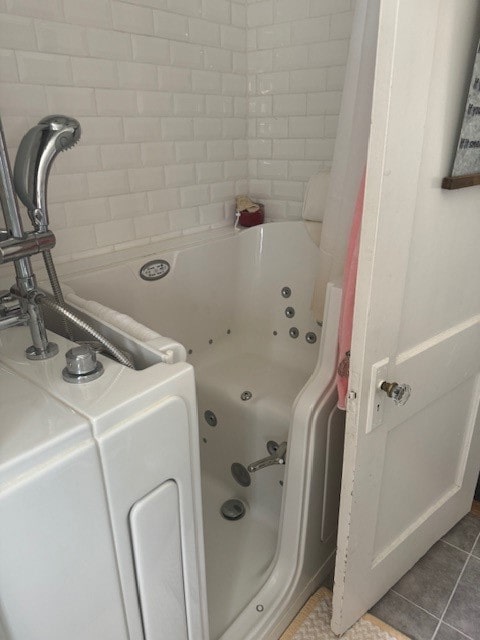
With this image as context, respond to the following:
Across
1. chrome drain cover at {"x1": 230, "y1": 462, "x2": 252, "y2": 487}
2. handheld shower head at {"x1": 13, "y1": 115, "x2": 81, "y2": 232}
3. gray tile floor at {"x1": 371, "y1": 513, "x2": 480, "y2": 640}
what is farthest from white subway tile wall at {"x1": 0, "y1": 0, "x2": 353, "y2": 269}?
gray tile floor at {"x1": 371, "y1": 513, "x2": 480, "y2": 640}

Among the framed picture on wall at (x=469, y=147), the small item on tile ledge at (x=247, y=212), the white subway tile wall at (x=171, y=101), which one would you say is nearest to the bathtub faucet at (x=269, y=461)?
the framed picture on wall at (x=469, y=147)

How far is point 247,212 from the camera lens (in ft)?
6.63

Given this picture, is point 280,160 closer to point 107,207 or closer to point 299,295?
point 299,295

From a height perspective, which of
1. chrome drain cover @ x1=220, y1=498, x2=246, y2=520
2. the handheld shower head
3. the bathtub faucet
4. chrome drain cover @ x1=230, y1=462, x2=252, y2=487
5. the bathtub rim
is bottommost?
chrome drain cover @ x1=220, y1=498, x2=246, y2=520

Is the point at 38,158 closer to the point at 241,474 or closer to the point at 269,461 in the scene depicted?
the point at 269,461

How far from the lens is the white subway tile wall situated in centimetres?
137

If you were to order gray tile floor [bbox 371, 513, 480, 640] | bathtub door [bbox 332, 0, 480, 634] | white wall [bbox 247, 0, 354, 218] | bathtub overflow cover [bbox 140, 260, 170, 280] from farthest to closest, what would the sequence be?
white wall [bbox 247, 0, 354, 218], bathtub overflow cover [bbox 140, 260, 170, 280], gray tile floor [bbox 371, 513, 480, 640], bathtub door [bbox 332, 0, 480, 634]

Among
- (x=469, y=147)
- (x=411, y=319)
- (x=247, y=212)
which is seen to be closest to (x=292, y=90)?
(x=247, y=212)

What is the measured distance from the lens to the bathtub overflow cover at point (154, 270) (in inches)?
63.7

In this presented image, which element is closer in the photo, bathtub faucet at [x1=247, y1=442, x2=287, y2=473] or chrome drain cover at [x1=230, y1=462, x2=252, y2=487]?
bathtub faucet at [x1=247, y1=442, x2=287, y2=473]

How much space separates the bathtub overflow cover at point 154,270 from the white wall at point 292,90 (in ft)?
2.23

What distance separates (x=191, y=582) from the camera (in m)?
0.83

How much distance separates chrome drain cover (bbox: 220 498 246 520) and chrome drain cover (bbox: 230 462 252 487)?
59 mm

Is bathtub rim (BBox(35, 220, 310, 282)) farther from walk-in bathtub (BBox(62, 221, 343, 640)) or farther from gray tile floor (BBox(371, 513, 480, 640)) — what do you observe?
gray tile floor (BBox(371, 513, 480, 640))
